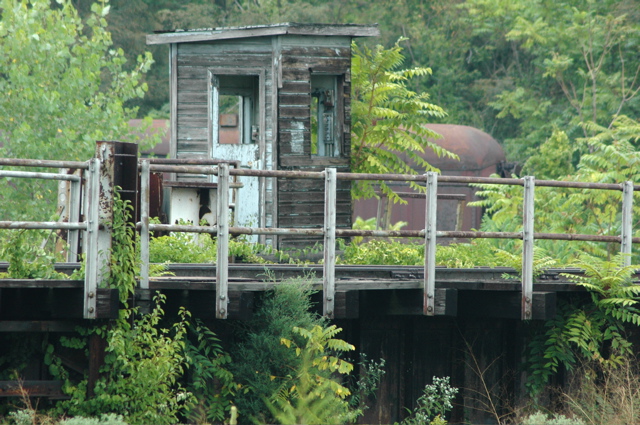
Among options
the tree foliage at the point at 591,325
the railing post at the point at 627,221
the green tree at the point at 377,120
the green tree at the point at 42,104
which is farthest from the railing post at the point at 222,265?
the green tree at the point at 42,104

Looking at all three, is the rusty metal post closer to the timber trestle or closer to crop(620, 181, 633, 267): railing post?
the timber trestle

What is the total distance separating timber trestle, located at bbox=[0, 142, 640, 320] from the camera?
7977mm

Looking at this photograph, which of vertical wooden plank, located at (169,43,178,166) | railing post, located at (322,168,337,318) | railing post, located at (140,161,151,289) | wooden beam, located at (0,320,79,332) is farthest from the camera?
vertical wooden plank, located at (169,43,178,166)

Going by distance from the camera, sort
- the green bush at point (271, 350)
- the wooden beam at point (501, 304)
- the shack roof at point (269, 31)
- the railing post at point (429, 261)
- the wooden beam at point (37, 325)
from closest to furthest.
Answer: the wooden beam at point (37, 325) → the green bush at point (271, 350) → the railing post at point (429, 261) → the wooden beam at point (501, 304) → the shack roof at point (269, 31)


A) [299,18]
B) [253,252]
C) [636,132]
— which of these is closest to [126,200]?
[253,252]

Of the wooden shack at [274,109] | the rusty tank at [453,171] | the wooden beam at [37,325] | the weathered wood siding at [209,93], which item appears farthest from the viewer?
the rusty tank at [453,171]

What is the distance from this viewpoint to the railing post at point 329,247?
8.82 meters

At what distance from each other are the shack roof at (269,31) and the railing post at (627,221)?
18.2ft

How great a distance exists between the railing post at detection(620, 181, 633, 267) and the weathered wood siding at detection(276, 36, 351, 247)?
5449mm

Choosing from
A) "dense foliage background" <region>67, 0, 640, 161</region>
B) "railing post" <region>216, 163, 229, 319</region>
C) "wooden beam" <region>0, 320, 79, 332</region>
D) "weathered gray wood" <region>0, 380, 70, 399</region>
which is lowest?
"weathered gray wood" <region>0, 380, 70, 399</region>

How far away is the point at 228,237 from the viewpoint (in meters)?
8.93

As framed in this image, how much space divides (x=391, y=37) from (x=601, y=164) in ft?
77.5

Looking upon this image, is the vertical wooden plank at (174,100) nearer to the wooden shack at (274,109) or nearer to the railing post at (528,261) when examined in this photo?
the wooden shack at (274,109)

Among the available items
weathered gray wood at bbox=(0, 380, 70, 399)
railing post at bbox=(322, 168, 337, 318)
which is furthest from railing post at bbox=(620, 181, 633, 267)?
weathered gray wood at bbox=(0, 380, 70, 399)
